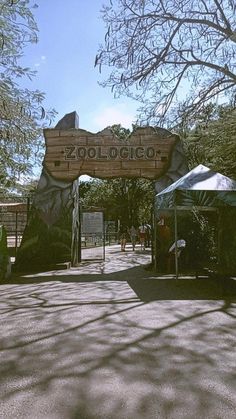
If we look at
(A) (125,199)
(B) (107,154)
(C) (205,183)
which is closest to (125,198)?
(A) (125,199)

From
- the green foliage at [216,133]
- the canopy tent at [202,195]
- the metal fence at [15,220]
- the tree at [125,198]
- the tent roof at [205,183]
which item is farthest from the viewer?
the tree at [125,198]

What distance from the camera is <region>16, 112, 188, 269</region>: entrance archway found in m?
14.6

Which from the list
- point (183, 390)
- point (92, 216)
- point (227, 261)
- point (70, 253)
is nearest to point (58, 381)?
point (183, 390)

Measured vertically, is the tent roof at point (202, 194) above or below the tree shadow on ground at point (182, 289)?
above

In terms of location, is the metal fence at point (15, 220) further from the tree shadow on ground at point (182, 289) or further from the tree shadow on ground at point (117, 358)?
the tree shadow on ground at point (117, 358)

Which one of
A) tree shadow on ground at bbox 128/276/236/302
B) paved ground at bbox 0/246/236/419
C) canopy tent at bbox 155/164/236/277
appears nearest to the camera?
paved ground at bbox 0/246/236/419

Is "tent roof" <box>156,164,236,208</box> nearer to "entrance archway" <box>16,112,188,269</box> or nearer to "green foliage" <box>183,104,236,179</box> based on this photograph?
"green foliage" <box>183,104,236,179</box>

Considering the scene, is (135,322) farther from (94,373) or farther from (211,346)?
(94,373)

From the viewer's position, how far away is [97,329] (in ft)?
19.1

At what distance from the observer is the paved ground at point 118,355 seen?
334 cm

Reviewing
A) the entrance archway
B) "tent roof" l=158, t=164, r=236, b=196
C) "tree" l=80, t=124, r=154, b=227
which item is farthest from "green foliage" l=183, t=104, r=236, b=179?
"tree" l=80, t=124, r=154, b=227

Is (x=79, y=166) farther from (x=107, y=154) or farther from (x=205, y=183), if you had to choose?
(x=205, y=183)

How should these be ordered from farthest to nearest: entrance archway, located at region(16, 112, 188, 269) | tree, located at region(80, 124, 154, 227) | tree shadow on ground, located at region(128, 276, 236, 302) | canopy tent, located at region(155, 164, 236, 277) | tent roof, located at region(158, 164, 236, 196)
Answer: tree, located at region(80, 124, 154, 227), entrance archway, located at region(16, 112, 188, 269), tent roof, located at region(158, 164, 236, 196), canopy tent, located at region(155, 164, 236, 277), tree shadow on ground, located at region(128, 276, 236, 302)

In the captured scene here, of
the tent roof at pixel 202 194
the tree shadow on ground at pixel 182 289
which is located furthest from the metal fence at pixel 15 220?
the tent roof at pixel 202 194
